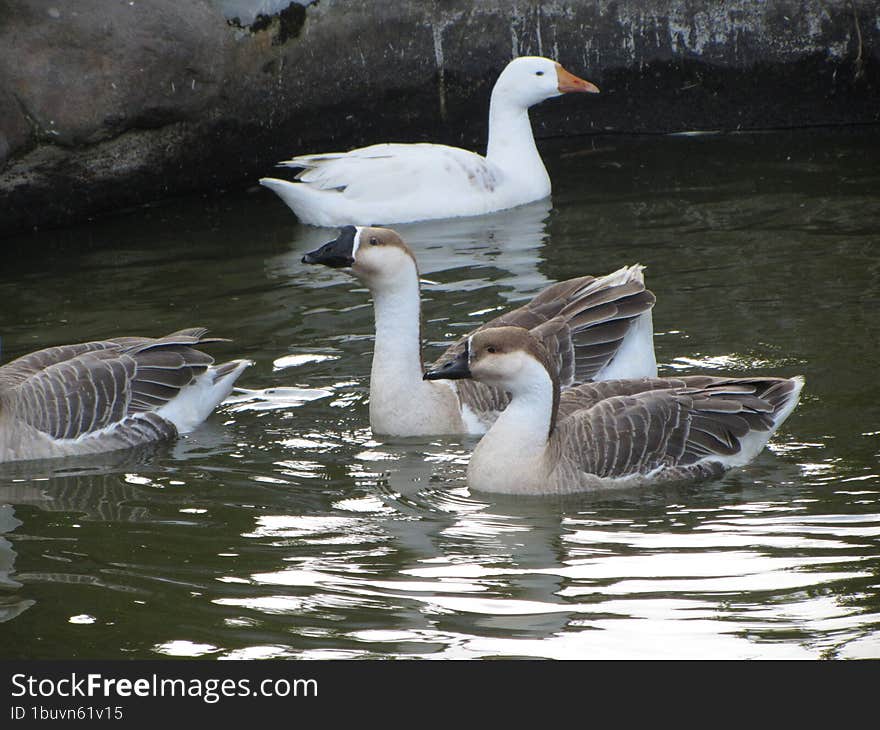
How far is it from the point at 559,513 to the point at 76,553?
6.98 feet

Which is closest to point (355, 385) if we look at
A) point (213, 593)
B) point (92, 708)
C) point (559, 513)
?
point (559, 513)

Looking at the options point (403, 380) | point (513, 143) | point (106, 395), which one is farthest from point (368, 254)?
point (513, 143)

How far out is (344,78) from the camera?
44.0 ft

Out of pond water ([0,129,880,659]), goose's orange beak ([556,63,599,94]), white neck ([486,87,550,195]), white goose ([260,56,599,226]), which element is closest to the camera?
pond water ([0,129,880,659])

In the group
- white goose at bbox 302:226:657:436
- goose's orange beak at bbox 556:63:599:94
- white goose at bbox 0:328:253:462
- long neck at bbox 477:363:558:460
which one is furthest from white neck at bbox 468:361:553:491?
goose's orange beak at bbox 556:63:599:94

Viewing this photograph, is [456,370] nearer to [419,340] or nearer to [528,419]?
[528,419]

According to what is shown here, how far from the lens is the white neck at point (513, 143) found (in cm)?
1228

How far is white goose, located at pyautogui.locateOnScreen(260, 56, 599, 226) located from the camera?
11.9 metres

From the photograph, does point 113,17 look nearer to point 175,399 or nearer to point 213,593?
point 175,399

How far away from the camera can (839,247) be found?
1020 centimetres

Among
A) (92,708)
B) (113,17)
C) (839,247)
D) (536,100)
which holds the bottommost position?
(92,708)

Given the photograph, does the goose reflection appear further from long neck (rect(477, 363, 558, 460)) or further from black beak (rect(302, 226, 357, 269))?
long neck (rect(477, 363, 558, 460))

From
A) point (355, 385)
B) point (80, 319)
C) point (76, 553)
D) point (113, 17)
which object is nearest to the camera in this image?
point (76, 553)

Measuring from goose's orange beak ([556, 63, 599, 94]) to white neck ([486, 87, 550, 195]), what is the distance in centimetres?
39
